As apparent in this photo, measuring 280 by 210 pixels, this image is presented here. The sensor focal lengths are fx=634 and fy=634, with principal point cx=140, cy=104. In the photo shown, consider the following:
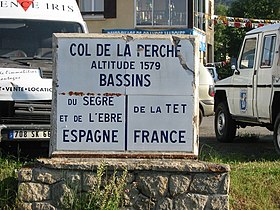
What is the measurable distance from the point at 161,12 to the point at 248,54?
19973 millimetres

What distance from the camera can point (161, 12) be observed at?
105ft

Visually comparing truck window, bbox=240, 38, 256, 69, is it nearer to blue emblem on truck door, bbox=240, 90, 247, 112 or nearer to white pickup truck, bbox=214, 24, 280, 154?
white pickup truck, bbox=214, 24, 280, 154

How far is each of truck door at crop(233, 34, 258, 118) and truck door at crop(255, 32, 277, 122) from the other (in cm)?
28

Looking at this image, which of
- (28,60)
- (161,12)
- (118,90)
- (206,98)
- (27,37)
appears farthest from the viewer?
(161,12)

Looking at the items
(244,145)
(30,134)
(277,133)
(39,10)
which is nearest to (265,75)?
(277,133)

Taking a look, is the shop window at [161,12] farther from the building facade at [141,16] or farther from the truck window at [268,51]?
the truck window at [268,51]

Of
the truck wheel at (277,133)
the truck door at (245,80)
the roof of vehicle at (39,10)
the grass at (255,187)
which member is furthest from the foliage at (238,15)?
the grass at (255,187)

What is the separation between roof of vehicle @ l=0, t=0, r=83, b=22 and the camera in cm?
1027

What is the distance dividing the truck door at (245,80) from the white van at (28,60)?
11.3ft

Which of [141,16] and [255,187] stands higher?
[141,16]

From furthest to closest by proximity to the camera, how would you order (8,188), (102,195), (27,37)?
1. (27,37)
2. (8,188)
3. (102,195)

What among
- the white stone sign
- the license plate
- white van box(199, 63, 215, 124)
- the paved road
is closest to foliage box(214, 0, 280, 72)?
white van box(199, 63, 215, 124)

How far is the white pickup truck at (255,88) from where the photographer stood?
11.1 m

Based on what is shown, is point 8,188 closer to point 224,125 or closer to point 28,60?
point 28,60
